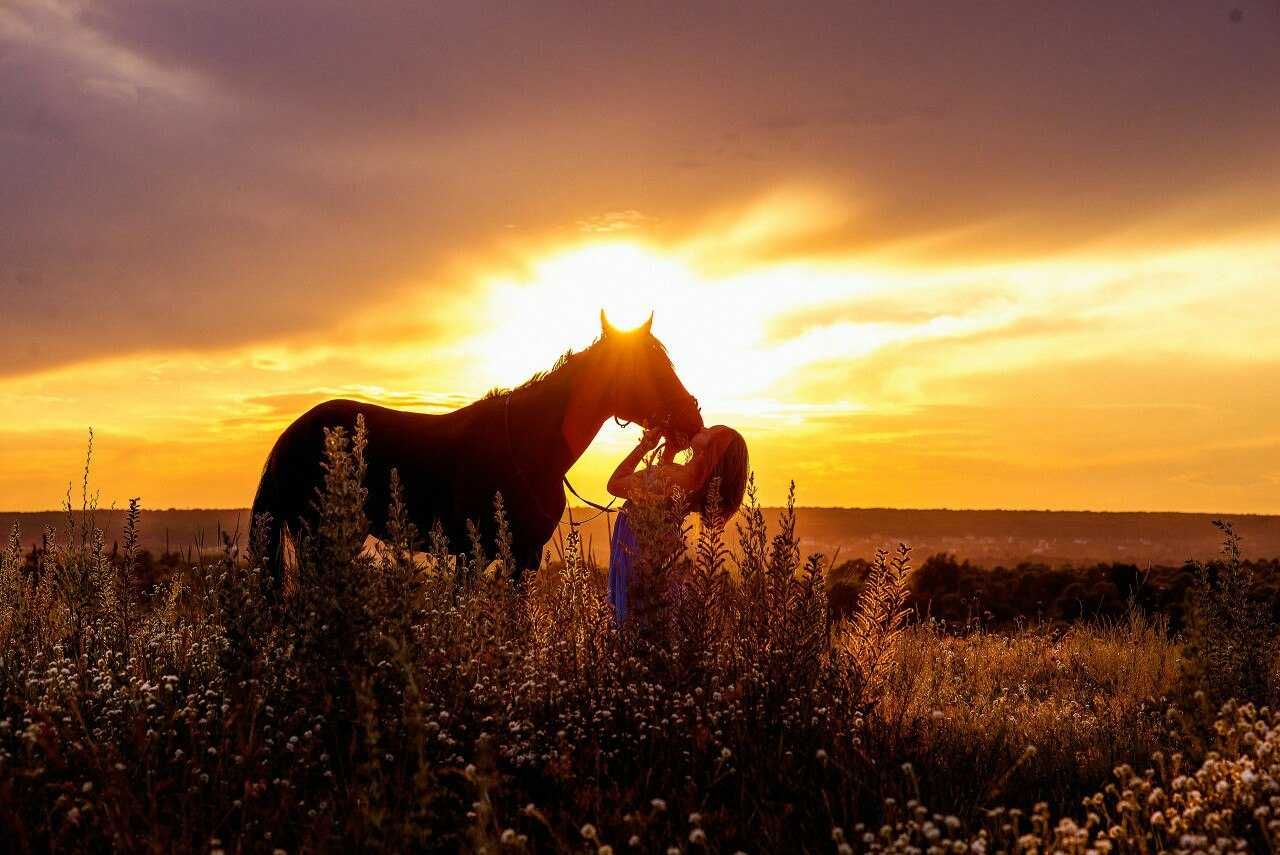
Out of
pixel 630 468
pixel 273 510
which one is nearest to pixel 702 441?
pixel 630 468

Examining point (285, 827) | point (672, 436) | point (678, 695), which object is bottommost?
point (285, 827)

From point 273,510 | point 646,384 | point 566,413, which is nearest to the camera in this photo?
point 646,384

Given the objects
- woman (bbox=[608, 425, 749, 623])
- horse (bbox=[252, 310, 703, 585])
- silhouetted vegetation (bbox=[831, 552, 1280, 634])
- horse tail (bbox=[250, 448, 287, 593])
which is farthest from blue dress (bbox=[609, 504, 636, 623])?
silhouetted vegetation (bbox=[831, 552, 1280, 634])

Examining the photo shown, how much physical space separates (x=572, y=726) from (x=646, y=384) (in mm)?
3473

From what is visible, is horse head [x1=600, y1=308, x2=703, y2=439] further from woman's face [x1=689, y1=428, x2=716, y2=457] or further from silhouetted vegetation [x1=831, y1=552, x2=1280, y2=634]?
silhouetted vegetation [x1=831, y1=552, x2=1280, y2=634]

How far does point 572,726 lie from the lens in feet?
16.4

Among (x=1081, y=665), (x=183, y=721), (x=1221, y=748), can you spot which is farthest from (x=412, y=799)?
(x=1081, y=665)

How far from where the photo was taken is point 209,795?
434 cm

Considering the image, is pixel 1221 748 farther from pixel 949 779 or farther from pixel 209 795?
pixel 209 795

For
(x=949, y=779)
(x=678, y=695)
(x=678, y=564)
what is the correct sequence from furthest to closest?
1. (x=678, y=564)
2. (x=678, y=695)
3. (x=949, y=779)

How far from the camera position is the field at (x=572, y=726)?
3977 millimetres

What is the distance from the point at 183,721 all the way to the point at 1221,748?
4.99m

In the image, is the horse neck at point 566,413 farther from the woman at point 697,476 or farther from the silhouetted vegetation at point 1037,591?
the silhouetted vegetation at point 1037,591

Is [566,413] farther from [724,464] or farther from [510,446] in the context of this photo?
[724,464]
